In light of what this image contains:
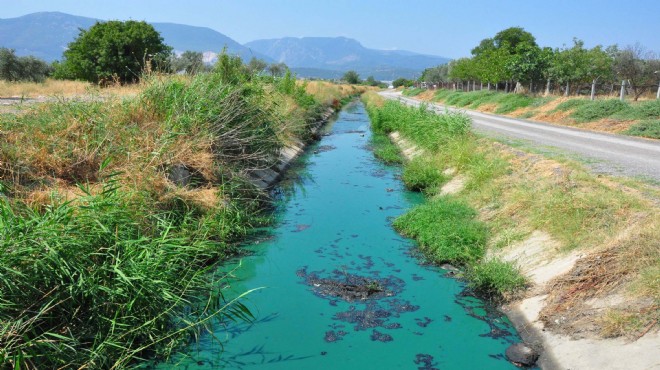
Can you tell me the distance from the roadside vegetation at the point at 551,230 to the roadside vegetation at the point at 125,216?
12.6ft

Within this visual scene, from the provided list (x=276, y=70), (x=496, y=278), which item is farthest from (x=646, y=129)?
(x=276, y=70)

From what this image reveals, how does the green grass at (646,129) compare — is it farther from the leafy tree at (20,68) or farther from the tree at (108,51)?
the leafy tree at (20,68)

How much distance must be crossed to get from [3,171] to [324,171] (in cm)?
1141

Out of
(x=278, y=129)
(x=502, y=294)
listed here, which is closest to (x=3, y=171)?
(x=502, y=294)

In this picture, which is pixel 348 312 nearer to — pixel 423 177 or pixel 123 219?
pixel 123 219

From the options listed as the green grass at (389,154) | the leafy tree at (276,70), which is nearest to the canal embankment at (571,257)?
the green grass at (389,154)

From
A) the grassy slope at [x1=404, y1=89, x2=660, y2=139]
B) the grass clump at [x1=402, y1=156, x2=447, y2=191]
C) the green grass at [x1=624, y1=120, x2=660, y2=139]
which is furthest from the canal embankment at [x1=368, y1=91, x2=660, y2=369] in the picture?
the grassy slope at [x1=404, y1=89, x2=660, y2=139]

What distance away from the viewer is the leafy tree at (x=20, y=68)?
36719 mm

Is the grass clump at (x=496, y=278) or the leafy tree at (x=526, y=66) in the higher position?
the leafy tree at (x=526, y=66)

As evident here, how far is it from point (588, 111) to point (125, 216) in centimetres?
2259

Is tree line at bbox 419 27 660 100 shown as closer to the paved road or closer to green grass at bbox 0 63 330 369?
the paved road

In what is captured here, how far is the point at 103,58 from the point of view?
34.1m

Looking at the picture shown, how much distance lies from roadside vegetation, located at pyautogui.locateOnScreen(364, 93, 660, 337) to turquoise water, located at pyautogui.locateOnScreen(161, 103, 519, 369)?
0.58 m

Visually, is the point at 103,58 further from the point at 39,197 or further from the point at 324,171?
the point at 39,197
